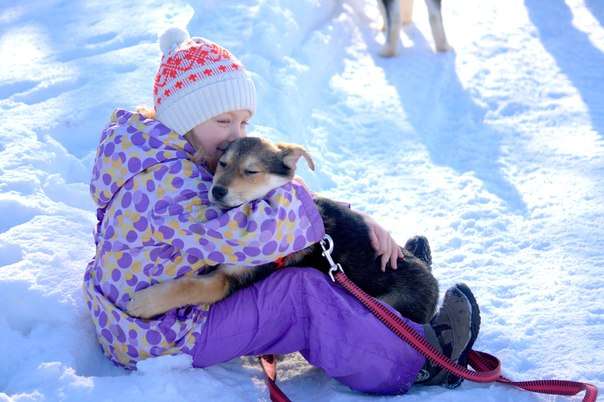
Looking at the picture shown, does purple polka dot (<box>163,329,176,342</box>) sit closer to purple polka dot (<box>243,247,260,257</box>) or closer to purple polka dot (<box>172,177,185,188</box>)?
purple polka dot (<box>243,247,260,257</box>)

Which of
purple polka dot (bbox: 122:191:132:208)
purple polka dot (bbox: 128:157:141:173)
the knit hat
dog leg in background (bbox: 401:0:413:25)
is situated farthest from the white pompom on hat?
dog leg in background (bbox: 401:0:413:25)

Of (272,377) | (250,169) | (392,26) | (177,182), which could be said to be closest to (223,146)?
(250,169)

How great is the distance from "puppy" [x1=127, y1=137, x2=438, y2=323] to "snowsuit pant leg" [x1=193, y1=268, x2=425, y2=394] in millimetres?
97

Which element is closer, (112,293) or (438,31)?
(112,293)

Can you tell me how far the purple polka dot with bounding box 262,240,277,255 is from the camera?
291 centimetres

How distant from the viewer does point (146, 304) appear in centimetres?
291

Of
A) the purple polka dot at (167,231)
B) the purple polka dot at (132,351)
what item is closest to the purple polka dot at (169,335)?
the purple polka dot at (132,351)

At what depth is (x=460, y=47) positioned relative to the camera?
7246 mm

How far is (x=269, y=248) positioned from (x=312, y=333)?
16.2 inches

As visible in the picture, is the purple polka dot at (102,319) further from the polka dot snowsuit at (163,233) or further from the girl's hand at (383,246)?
the girl's hand at (383,246)

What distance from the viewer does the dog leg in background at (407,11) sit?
25.4 feet

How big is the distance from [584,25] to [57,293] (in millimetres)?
6048

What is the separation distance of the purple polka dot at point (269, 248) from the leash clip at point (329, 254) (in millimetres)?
235

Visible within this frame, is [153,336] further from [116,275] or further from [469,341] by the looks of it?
[469,341]
